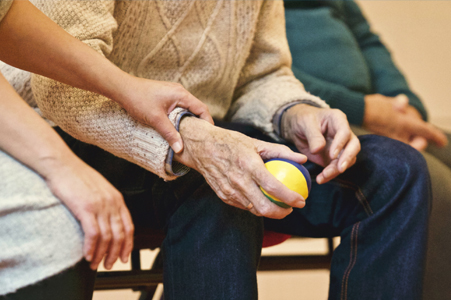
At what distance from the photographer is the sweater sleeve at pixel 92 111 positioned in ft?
1.95

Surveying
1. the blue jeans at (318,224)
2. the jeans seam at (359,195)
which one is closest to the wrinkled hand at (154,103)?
the blue jeans at (318,224)

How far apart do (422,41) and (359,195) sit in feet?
6.01

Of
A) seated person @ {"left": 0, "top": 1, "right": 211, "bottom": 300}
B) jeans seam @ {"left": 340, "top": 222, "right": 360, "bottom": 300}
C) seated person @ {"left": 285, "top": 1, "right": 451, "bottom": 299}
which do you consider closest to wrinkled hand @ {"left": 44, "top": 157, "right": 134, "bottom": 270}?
seated person @ {"left": 0, "top": 1, "right": 211, "bottom": 300}

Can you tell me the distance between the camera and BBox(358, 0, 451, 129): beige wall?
6.81 feet

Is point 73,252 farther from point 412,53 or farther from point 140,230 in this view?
point 412,53

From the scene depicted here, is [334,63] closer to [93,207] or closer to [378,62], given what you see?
[378,62]

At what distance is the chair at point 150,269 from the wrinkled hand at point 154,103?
27 cm

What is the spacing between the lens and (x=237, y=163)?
1.76ft

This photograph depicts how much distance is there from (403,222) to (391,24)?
5.97 feet

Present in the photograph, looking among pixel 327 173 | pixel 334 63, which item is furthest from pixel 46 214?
pixel 334 63

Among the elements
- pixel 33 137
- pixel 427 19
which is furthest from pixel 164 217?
pixel 427 19

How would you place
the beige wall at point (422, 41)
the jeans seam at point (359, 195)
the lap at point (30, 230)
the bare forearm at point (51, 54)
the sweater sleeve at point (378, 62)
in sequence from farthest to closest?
the beige wall at point (422, 41) → the sweater sleeve at point (378, 62) → the jeans seam at point (359, 195) → the bare forearm at point (51, 54) → the lap at point (30, 230)

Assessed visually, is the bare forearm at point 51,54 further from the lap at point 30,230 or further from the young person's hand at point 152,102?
the lap at point 30,230

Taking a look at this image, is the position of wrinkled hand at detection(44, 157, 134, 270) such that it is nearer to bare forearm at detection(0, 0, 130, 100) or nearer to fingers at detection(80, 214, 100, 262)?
fingers at detection(80, 214, 100, 262)
